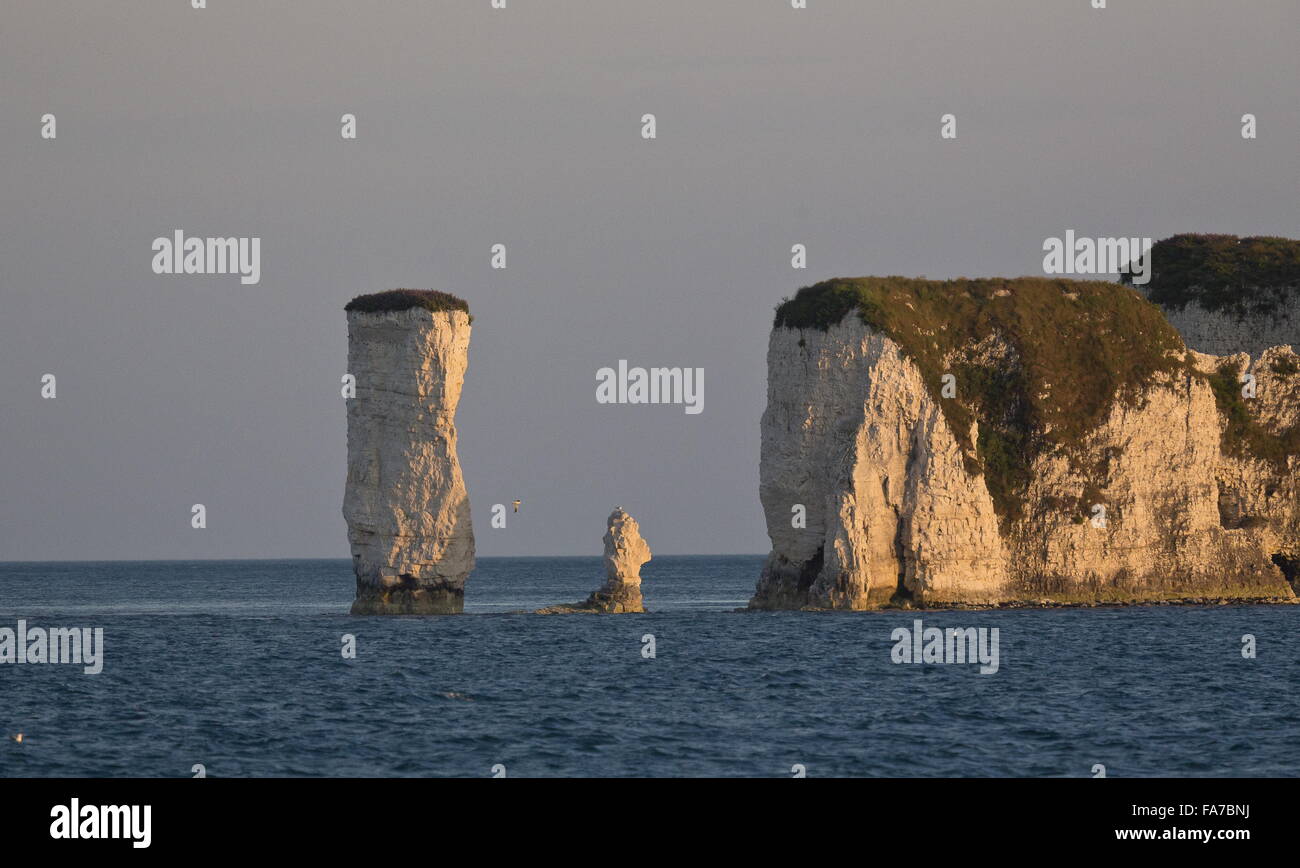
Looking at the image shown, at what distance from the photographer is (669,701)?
41.5 meters

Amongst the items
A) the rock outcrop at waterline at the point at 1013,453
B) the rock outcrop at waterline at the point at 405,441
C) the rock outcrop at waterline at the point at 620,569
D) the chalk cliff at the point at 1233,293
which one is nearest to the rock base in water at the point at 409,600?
the rock outcrop at waterline at the point at 405,441

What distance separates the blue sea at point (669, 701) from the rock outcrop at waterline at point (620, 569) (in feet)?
17.4

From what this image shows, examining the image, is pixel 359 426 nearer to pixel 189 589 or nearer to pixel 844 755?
pixel 844 755

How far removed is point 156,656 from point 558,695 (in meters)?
18.8

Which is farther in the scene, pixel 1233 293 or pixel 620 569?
pixel 1233 293

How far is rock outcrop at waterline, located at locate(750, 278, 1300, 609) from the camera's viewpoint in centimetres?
7100

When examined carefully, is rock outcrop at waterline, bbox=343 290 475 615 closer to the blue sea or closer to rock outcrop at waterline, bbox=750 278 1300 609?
the blue sea

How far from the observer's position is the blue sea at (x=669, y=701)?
32.6 m

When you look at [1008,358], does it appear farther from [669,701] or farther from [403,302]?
[669,701]

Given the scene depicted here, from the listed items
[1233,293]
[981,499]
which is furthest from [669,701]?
[1233,293]

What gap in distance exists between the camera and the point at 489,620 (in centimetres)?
6962

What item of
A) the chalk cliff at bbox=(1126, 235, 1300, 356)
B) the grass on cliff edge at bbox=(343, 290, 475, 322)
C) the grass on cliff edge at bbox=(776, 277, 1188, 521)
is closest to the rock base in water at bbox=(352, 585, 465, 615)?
the grass on cliff edge at bbox=(343, 290, 475, 322)

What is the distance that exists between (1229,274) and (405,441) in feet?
144
